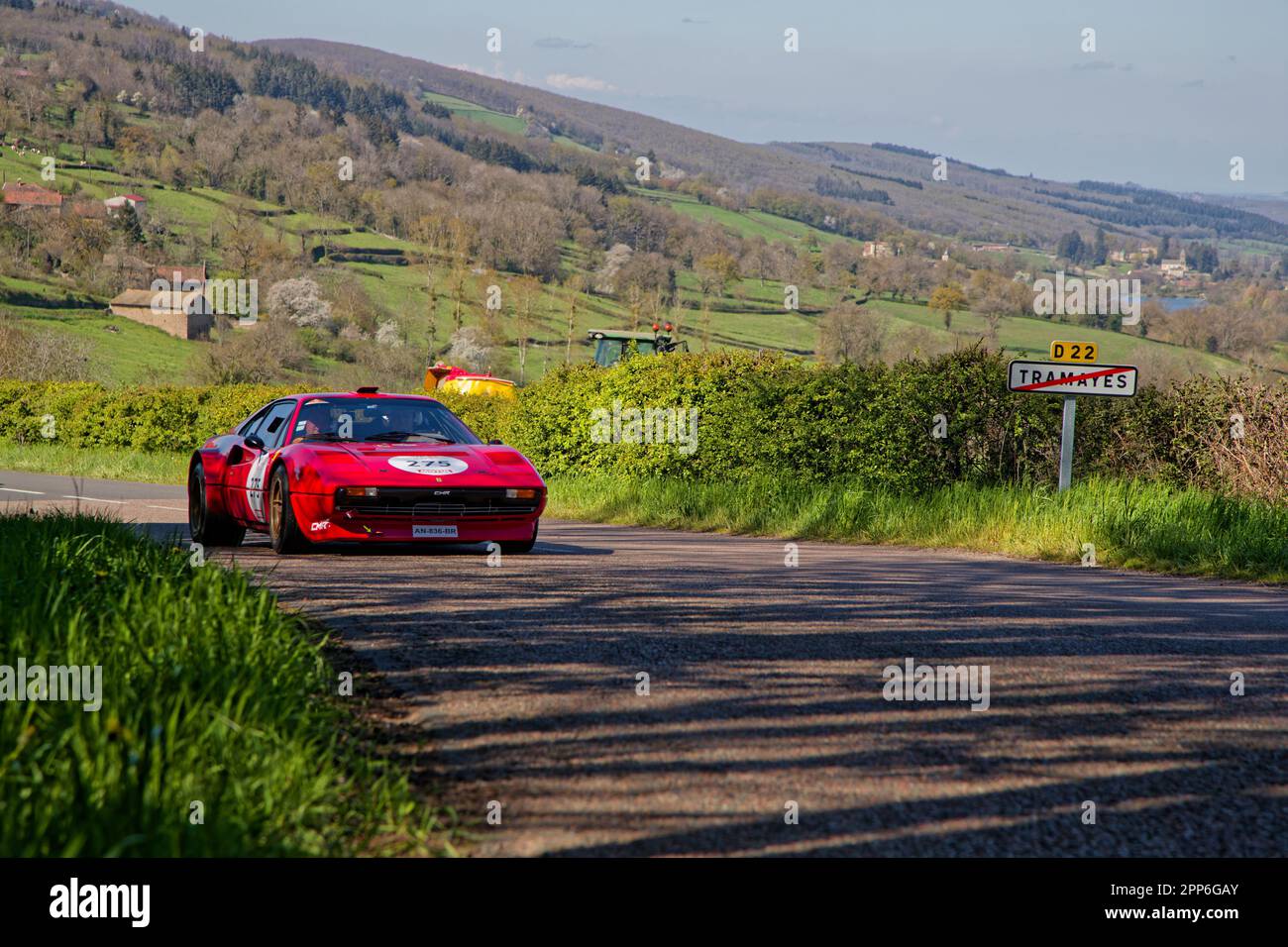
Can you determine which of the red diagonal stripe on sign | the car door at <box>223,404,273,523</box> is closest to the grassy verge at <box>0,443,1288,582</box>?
the red diagonal stripe on sign

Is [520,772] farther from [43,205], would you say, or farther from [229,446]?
[43,205]

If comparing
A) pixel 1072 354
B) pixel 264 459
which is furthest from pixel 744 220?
pixel 264 459

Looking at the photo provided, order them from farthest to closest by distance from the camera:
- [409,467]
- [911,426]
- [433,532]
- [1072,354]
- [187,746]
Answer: [911,426]
[1072,354]
[409,467]
[433,532]
[187,746]

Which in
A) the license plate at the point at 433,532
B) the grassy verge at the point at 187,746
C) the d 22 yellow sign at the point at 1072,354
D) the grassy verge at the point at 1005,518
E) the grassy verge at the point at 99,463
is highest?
the d 22 yellow sign at the point at 1072,354

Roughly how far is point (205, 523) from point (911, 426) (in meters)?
8.56

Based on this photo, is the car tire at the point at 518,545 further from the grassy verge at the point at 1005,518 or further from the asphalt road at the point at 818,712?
the grassy verge at the point at 1005,518

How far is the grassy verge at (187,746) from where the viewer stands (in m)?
3.59

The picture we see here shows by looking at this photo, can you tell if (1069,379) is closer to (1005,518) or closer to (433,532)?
(1005,518)

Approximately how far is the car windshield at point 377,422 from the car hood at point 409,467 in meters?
0.30

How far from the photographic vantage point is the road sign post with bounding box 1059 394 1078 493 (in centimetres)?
1485

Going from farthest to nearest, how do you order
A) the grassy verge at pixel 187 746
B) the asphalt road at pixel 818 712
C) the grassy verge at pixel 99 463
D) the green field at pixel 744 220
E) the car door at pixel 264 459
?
the green field at pixel 744 220, the grassy verge at pixel 99 463, the car door at pixel 264 459, the asphalt road at pixel 818 712, the grassy verge at pixel 187 746

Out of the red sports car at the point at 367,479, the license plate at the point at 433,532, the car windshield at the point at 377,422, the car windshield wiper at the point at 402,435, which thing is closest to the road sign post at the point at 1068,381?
the red sports car at the point at 367,479

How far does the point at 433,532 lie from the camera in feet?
36.9

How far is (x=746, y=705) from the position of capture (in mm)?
5422
